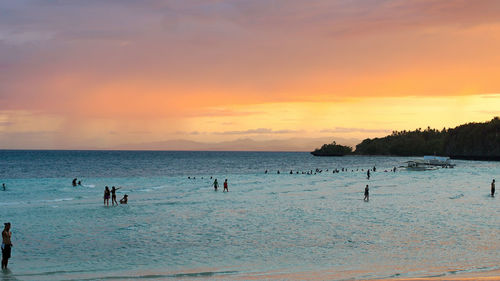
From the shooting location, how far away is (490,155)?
199250mm

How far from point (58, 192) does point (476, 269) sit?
50.7m

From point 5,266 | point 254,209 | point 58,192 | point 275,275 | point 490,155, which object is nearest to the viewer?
point 275,275

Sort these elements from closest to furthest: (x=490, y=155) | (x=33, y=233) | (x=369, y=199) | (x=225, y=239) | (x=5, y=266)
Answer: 1. (x=5, y=266)
2. (x=225, y=239)
3. (x=33, y=233)
4. (x=369, y=199)
5. (x=490, y=155)

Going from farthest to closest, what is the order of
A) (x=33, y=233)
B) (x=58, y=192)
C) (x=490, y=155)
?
(x=490, y=155), (x=58, y=192), (x=33, y=233)

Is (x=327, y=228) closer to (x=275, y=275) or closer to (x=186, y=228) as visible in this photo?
(x=186, y=228)

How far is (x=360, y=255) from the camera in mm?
19766

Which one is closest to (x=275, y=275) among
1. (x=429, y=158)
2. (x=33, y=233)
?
(x=33, y=233)

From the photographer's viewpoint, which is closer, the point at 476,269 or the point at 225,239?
the point at 476,269

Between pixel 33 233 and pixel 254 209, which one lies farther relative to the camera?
pixel 254 209

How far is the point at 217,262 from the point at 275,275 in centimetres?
322

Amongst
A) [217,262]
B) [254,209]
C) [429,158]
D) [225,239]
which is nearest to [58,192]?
[254,209]

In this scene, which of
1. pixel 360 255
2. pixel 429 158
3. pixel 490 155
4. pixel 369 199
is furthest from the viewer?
pixel 490 155

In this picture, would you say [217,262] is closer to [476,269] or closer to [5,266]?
[5,266]

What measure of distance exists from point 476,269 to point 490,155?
20669cm
